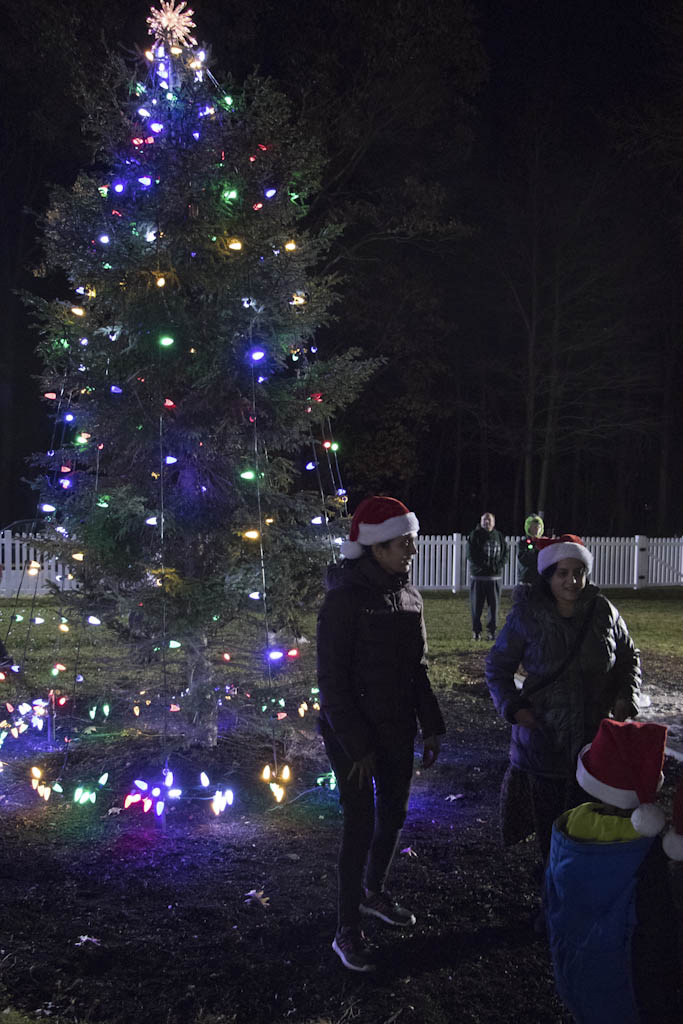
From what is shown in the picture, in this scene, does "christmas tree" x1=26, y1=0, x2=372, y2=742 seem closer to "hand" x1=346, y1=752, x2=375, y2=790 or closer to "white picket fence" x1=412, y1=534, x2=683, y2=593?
"hand" x1=346, y1=752, x2=375, y2=790

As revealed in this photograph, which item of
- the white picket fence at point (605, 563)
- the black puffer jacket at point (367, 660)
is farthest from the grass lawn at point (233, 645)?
the black puffer jacket at point (367, 660)

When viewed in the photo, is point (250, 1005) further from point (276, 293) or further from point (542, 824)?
point (276, 293)

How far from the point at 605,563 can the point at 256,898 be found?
19802 mm

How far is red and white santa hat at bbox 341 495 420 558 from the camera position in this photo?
4.00 metres

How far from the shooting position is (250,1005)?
350 cm

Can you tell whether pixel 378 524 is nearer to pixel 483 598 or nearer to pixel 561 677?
pixel 561 677

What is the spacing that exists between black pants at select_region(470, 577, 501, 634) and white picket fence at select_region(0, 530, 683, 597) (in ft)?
22.1

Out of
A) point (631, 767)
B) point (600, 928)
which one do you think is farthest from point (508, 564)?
point (600, 928)

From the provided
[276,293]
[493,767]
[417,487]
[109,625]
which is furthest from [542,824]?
[417,487]

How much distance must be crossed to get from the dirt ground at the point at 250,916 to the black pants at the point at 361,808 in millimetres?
303

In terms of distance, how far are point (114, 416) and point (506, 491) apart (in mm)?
39165

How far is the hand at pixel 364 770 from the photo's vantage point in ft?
12.0

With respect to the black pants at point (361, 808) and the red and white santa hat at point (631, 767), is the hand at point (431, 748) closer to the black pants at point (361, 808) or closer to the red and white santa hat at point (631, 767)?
the black pants at point (361, 808)

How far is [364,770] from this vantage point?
12.1 ft
